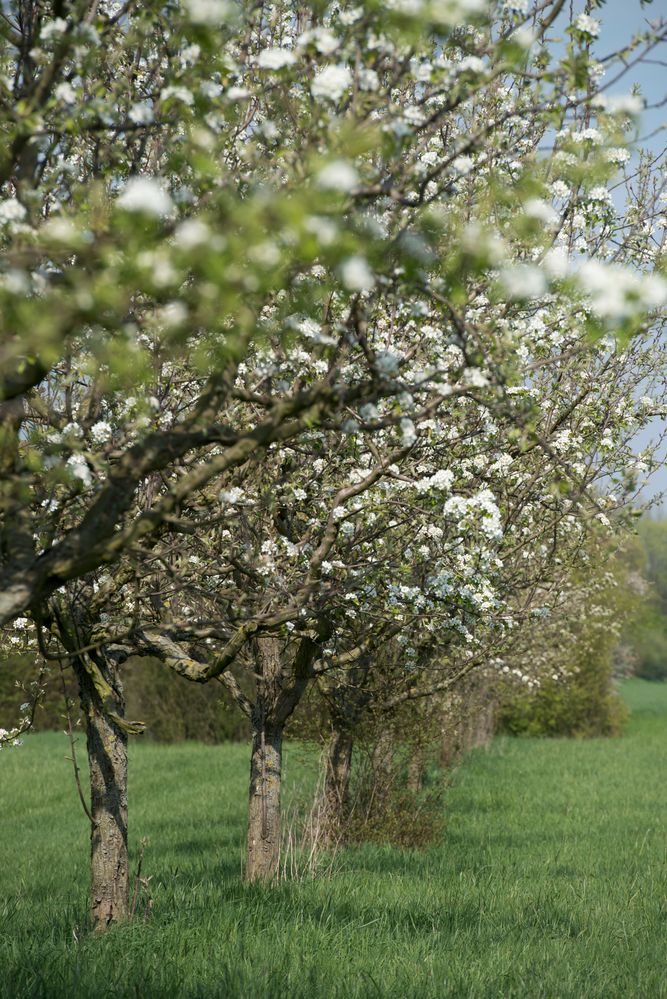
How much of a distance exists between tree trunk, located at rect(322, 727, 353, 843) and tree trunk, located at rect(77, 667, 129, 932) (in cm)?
455

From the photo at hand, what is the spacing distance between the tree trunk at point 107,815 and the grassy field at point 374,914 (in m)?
0.25

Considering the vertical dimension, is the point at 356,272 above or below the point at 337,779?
above

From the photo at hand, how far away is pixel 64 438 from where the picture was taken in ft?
15.8

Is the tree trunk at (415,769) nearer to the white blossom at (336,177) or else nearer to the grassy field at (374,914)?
the grassy field at (374,914)

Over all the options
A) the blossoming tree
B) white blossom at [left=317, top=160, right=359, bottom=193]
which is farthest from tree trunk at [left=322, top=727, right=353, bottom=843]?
white blossom at [left=317, top=160, right=359, bottom=193]

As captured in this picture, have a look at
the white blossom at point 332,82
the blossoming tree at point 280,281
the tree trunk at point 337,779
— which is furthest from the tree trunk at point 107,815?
the white blossom at point 332,82

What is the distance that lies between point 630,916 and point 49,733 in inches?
1226

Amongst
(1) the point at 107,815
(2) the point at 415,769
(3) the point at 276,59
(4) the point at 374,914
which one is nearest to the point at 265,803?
(4) the point at 374,914

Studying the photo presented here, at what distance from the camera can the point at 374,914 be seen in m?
8.53

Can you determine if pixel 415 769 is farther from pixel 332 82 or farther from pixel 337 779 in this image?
pixel 332 82

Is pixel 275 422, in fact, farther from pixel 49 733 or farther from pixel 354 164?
pixel 49 733

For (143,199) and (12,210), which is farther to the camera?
(12,210)

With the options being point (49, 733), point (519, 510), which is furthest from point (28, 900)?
point (49, 733)

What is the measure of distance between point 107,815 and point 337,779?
507 centimetres
